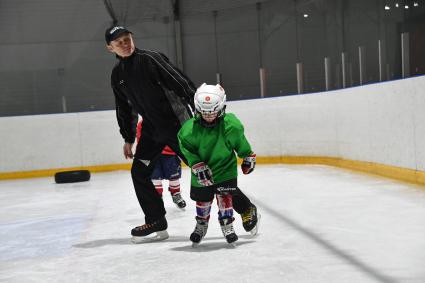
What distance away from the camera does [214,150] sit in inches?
112

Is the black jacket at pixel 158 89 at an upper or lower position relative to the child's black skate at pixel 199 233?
upper

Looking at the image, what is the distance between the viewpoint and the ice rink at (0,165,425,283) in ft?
7.94

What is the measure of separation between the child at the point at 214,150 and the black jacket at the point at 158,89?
0.16 metres

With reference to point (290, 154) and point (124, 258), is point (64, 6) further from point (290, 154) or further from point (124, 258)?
point (124, 258)

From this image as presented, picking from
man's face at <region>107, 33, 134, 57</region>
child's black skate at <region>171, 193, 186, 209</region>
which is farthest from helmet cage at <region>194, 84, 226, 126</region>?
child's black skate at <region>171, 193, 186, 209</region>

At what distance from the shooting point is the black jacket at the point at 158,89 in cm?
303

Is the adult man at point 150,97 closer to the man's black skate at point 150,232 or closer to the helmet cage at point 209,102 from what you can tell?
the man's black skate at point 150,232

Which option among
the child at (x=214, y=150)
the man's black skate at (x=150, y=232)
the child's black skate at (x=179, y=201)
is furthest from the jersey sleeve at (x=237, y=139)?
the child's black skate at (x=179, y=201)

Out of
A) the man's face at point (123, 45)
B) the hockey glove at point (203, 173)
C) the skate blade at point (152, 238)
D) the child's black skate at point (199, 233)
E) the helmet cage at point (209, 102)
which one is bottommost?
the skate blade at point (152, 238)

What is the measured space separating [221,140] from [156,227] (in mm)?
693

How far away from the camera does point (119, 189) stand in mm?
5875

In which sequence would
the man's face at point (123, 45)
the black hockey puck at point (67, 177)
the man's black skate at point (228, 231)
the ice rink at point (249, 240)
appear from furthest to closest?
the black hockey puck at point (67, 177), the man's face at point (123, 45), the man's black skate at point (228, 231), the ice rink at point (249, 240)

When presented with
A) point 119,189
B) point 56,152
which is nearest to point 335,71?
point 119,189

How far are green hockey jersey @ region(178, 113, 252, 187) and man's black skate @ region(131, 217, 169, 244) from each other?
0.46 metres
